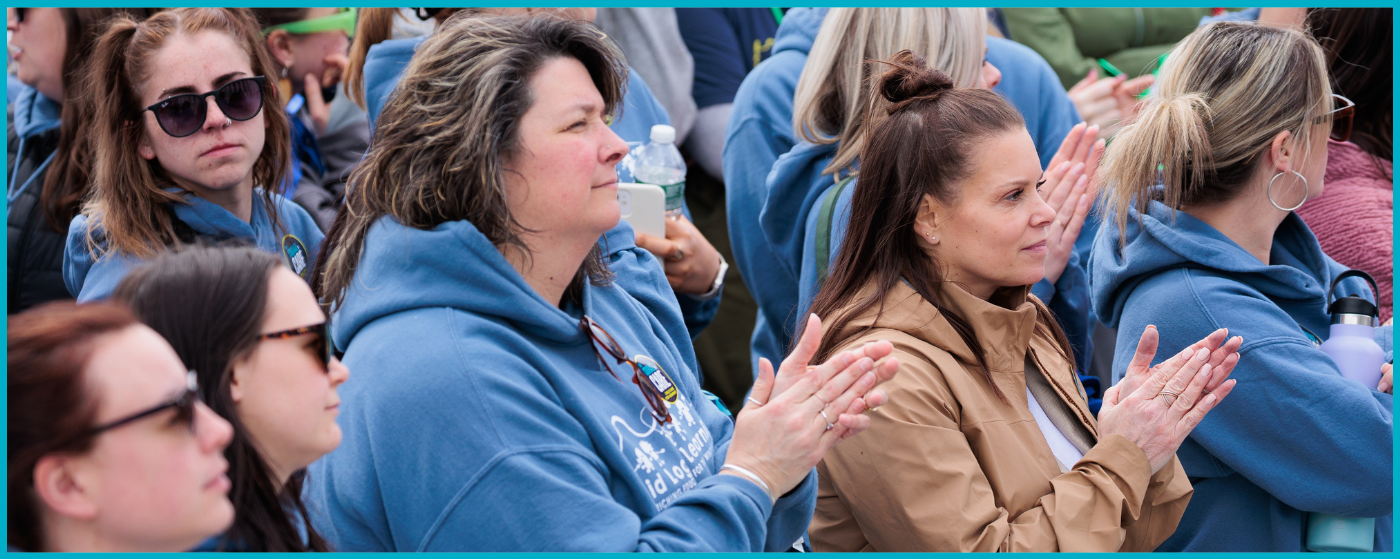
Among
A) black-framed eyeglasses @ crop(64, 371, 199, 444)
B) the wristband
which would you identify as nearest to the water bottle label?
the wristband

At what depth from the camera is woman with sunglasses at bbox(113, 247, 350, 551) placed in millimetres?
1507

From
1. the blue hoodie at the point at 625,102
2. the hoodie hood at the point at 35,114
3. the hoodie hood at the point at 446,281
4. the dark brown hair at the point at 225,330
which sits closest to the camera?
the dark brown hair at the point at 225,330

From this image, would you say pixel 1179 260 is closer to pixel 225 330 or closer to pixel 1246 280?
pixel 1246 280

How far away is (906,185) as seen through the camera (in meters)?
2.41

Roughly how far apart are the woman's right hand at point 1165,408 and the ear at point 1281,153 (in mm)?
658

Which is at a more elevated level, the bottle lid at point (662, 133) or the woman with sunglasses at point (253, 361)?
the woman with sunglasses at point (253, 361)

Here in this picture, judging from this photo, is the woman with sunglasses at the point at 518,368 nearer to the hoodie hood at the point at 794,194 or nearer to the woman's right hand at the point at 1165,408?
the woman's right hand at the point at 1165,408

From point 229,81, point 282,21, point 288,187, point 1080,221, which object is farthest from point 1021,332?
A: point 282,21

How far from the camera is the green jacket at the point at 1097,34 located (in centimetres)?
529

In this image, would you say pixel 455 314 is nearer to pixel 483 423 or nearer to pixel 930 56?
pixel 483 423

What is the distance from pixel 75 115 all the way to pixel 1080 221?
3.01m

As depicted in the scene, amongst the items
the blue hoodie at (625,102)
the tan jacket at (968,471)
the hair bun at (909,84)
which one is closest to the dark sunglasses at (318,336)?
the tan jacket at (968,471)

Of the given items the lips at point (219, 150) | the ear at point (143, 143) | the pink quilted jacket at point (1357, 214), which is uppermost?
the ear at point (143, 143)

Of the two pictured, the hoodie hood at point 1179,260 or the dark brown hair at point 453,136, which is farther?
the hoodie hood at point 1179,260
